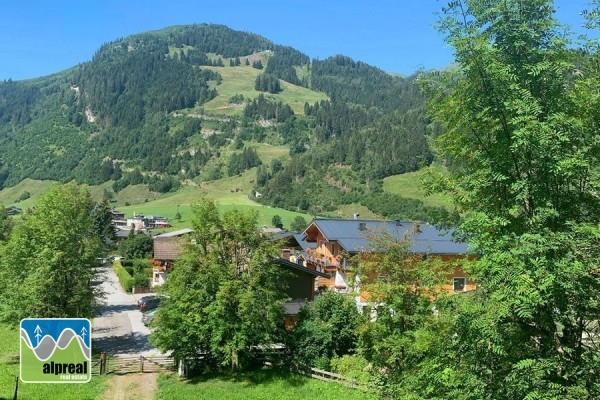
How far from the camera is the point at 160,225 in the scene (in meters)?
164

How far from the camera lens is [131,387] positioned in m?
26.8

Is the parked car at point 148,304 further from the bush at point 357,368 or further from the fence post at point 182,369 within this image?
the bush at point 357,368

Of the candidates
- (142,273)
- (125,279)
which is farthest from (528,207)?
(142,273)

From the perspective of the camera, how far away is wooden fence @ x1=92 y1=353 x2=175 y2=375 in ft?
95.2

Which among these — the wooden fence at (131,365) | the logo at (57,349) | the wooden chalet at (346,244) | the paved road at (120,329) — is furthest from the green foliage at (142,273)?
the logo at (57,349)

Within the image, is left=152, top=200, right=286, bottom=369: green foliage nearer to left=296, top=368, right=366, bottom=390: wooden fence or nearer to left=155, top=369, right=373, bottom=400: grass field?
left=155, top=369, right=373, bottom=400: grass field

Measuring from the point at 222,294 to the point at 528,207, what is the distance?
2047 cm

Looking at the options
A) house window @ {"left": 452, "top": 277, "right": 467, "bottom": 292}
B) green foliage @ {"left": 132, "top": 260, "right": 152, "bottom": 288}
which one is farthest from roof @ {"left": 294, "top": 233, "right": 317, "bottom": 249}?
green foliage @ {"left": 132, "top": 260, "right": 152, "bottom": 288}

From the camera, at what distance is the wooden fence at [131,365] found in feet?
95.2

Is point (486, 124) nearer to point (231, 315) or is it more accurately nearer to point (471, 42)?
point (471, 42)

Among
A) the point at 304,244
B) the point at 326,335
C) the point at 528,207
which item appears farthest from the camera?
the point at 304,244

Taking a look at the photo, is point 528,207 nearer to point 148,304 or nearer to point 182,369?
point 182,369

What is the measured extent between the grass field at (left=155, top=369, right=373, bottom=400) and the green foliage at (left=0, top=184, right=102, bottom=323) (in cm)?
853

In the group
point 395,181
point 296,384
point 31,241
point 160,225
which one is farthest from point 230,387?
point 395,181
